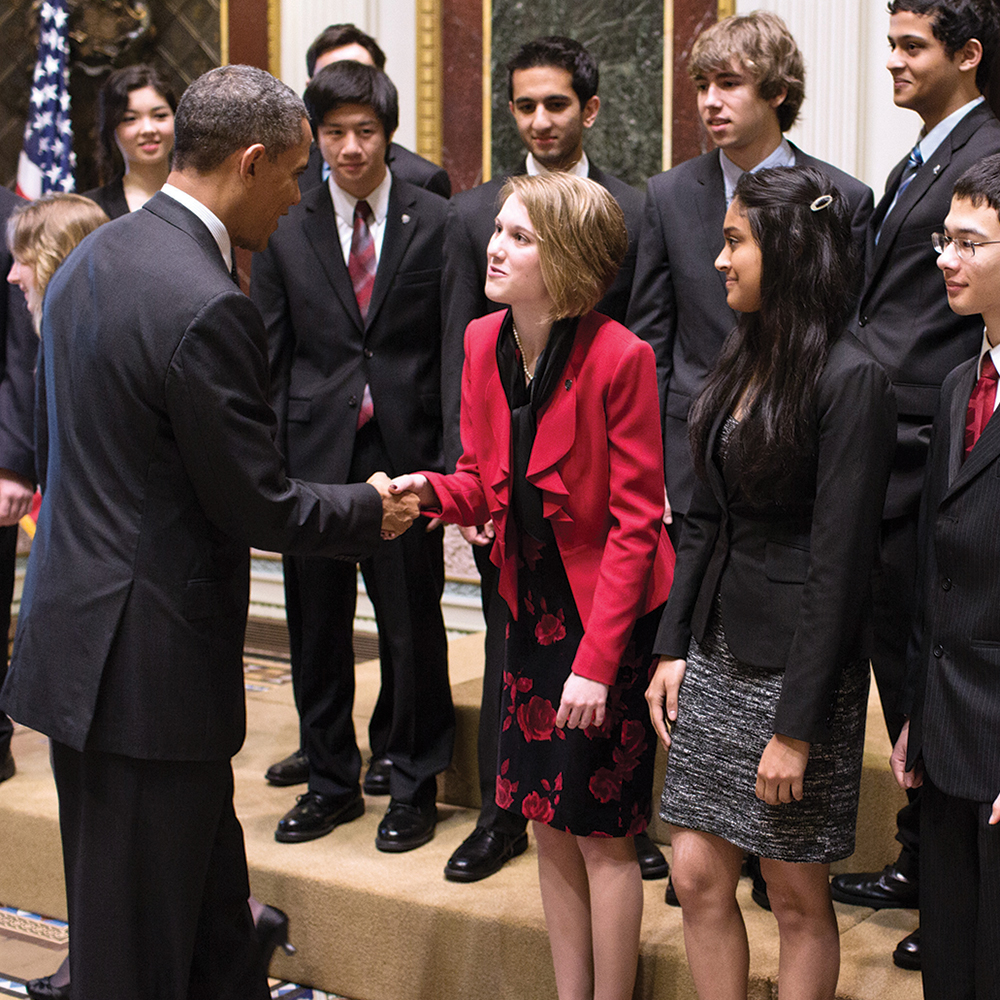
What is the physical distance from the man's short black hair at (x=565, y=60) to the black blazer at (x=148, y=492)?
1367 mm

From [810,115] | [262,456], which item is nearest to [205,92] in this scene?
[262,456]

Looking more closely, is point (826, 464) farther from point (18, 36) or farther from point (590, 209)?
point (18, 36)

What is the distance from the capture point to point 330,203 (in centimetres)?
350

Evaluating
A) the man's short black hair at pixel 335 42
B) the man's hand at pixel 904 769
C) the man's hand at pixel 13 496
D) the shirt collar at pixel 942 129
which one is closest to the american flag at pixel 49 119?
the man's short black hair at pixel 335 42

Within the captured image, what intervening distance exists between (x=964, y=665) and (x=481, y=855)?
4.87ft

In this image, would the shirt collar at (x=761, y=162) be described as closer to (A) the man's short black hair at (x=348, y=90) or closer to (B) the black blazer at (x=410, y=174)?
(A) the man's short black hair at (x=348, y=90)

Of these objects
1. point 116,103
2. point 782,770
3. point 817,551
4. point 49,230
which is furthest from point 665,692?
point 116,103

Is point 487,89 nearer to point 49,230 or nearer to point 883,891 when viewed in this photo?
point 49,230

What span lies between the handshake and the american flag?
4511 millimetres

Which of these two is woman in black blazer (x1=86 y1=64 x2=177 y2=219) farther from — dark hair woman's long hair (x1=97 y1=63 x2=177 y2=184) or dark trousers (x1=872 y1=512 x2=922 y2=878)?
dark trousers (x1=872 y1=512 x2=922 y2=878)

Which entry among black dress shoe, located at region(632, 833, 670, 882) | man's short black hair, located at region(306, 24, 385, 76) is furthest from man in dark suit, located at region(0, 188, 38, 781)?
black dress shoe, located at region(632, 833, 670, 882)

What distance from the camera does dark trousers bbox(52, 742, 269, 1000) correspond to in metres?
2.26

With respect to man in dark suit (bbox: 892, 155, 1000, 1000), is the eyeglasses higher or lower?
higher

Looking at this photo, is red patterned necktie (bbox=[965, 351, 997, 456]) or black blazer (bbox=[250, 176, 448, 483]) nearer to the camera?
red patterned necktie (bbox=[965, 351, 997, 456])
